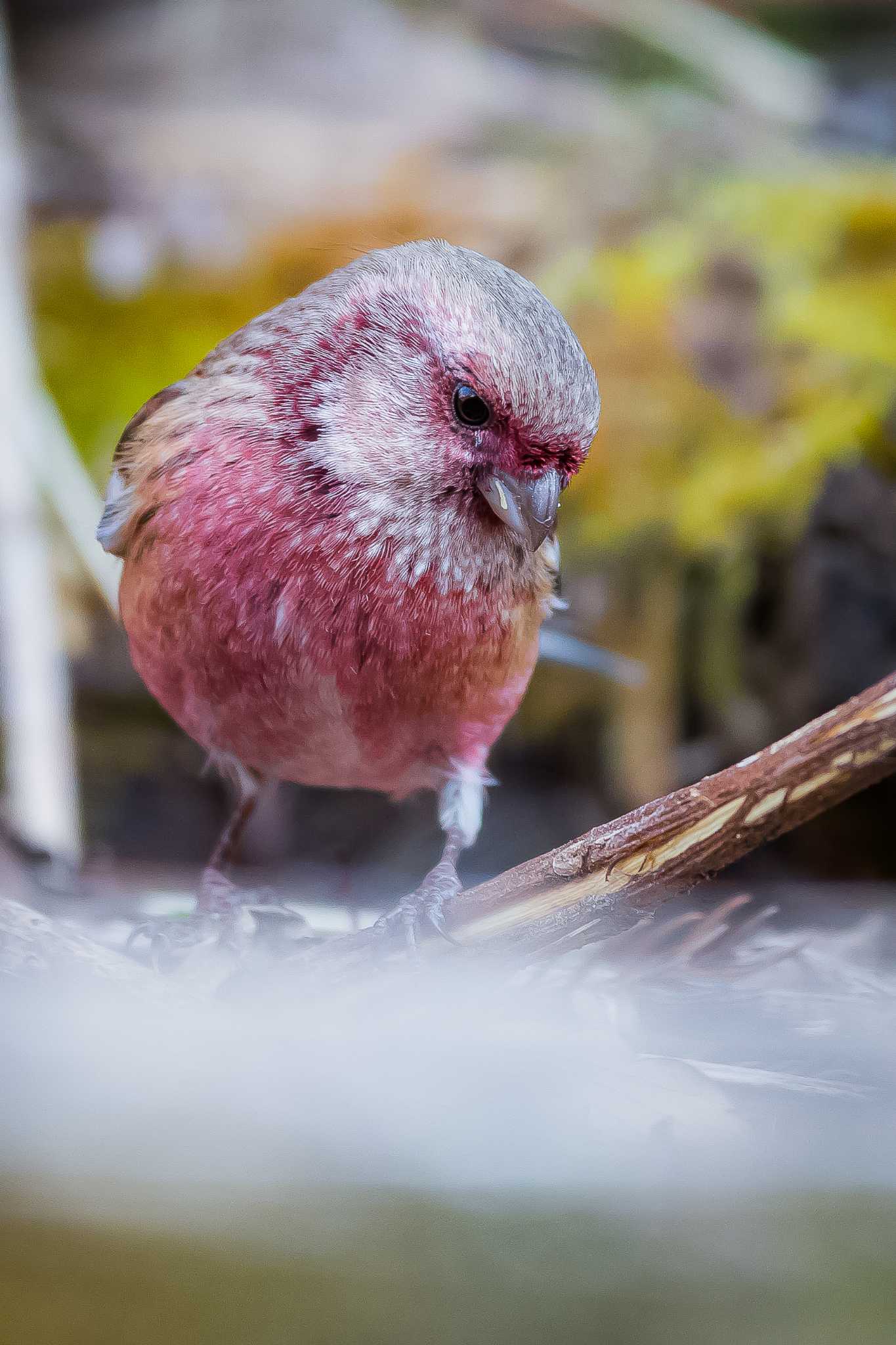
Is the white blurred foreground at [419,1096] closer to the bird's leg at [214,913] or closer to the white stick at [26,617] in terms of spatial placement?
the bird's leg at [214,913]

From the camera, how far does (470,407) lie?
3.64ft

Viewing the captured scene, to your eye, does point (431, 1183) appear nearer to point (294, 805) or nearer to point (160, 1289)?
point (160, 1289)

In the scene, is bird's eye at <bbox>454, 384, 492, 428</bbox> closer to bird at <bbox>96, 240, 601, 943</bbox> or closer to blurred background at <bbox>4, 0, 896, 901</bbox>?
bird at <bbox>96, 240, 601, 943</bbox>

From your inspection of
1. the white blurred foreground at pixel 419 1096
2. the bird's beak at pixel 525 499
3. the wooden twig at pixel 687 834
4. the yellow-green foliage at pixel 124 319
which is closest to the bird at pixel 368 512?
the bird's beak at pixel 525 499

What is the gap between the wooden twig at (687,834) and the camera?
3.27ft

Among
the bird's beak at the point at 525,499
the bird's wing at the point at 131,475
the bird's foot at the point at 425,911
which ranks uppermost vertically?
the bird's wing at the point at 131,475

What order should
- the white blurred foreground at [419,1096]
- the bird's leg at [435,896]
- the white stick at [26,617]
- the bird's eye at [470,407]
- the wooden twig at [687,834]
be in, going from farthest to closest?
the white stick at [26,617] < the bird's leg at [435,896] < the bird's eye at [470,407] < the wooden twig at [687,834] < the white blurred foreground at [419,1096]

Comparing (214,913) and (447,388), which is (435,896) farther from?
(447,388)

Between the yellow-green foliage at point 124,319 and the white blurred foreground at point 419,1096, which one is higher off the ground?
the yellow-green foliage at point 124,319

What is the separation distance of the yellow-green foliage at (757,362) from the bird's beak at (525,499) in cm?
134

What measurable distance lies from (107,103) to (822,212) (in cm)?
185

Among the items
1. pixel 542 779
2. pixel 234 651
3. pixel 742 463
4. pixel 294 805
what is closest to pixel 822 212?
pixel 742 463

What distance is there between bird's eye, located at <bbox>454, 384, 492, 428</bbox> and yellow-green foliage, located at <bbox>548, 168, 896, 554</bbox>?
1.35 meters

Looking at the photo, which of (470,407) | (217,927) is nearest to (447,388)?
(470,407)
